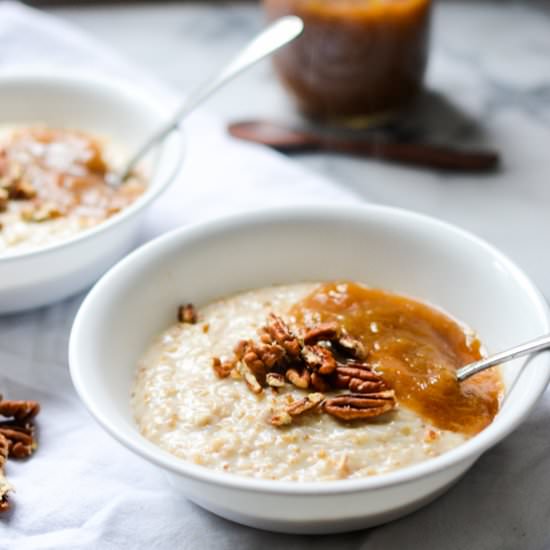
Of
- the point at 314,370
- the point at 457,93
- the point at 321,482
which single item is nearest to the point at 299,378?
the point at 314,370

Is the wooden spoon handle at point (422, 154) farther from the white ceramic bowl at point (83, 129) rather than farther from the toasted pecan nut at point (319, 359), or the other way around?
the toasted pecan nut at point (319, 359)

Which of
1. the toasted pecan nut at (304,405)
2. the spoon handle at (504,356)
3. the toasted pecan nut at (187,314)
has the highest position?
the spoon handle at (504,356)

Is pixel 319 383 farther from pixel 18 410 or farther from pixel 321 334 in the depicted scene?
pixel 18 410

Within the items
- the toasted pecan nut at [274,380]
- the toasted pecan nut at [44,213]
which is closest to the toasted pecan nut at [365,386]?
the toasted pecan nut at [274,380]

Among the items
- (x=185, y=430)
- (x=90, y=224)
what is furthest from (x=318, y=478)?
(x=90, y=224)

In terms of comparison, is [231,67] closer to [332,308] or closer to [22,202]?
[22,202]

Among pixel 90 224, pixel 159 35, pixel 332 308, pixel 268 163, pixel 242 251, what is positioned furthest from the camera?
pixel 159 35
